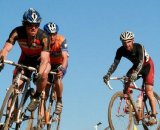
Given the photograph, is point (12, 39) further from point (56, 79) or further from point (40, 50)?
point (56, 79)

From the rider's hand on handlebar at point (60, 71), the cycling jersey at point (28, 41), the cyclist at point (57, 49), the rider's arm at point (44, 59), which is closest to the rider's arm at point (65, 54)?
the cyclist at point (57, 49)

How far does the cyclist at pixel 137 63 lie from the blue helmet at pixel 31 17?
388cm

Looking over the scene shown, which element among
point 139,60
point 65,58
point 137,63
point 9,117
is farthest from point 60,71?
point 9,117

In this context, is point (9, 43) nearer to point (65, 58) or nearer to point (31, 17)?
point (31, 17)

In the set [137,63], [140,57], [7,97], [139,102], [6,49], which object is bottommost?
[7,97]

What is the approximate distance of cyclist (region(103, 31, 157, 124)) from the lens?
13.7m

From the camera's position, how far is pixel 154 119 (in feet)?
46.9

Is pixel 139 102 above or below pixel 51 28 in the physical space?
below

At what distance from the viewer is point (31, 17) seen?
10.3m

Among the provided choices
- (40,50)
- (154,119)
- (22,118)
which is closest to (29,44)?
(40,50)

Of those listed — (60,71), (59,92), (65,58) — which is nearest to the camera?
(60,71)

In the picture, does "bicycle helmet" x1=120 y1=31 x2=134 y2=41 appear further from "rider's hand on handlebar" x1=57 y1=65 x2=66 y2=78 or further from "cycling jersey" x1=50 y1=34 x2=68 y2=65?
"rider's hand on handlebar" x1=57 y1=65 x2=66 y2=78

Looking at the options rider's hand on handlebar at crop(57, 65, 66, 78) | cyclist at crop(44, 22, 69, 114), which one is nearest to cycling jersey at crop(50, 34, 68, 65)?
cyclist at crop(44, 22, 69, 114)

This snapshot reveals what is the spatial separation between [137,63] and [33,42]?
4.25 meters
